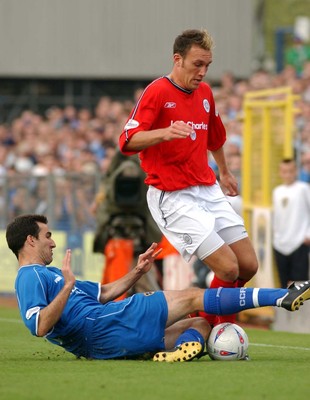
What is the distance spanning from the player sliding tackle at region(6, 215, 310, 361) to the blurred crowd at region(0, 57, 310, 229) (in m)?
7.94

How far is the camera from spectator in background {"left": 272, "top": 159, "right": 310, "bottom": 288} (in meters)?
16.3

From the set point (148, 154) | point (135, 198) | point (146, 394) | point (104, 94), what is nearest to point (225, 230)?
point (148, 154)

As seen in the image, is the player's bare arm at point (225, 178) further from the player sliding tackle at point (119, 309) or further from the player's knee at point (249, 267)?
the player sliding tackle at point (119, 309)

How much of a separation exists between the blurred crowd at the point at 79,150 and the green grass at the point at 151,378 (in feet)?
26.2

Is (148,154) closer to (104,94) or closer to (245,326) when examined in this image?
(245,326)

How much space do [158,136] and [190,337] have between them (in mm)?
1500

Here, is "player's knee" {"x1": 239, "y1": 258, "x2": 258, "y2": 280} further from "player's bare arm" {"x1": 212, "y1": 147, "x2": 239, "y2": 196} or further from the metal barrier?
the metal barrier

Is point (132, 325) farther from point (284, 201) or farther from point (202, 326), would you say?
point (284, 201)

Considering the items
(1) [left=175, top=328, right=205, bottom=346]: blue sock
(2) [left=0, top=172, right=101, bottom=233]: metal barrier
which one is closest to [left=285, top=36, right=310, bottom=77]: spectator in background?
Answer: (2) [left=0, top=172, right=101, bottom=233]: metal barrier

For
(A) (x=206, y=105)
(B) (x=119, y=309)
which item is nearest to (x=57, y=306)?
(B) (x=119, y=309)

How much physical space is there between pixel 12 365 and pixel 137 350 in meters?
0.92

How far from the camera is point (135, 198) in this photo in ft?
52.6

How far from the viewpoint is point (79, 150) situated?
2348cm

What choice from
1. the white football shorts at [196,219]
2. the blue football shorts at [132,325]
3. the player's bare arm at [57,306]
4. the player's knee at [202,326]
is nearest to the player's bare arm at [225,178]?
the white football shorts at [196,219]
